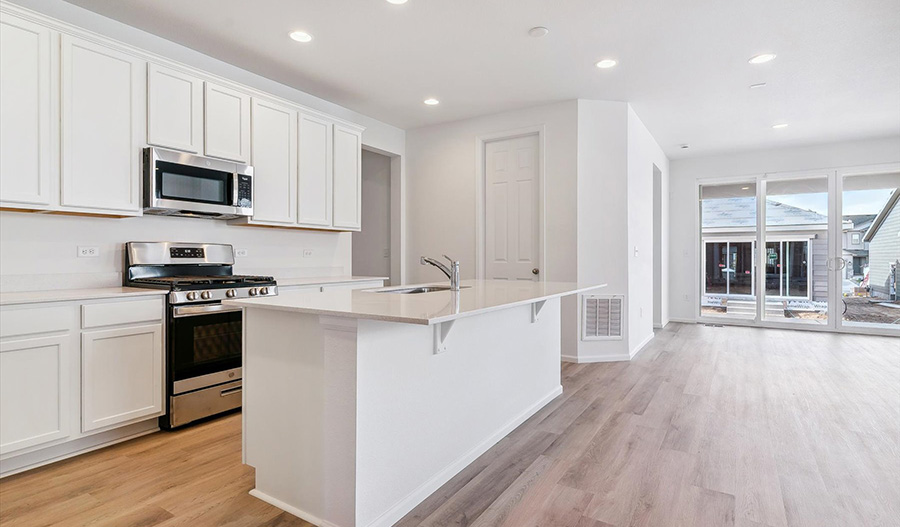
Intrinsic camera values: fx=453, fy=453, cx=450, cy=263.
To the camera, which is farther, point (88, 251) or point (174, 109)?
point (174, 109)

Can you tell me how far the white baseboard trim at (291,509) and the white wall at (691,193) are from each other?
6.97 meters

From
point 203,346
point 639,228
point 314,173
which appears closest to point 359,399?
point 203,346

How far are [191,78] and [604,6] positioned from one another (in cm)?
280

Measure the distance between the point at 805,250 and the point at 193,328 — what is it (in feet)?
25.5

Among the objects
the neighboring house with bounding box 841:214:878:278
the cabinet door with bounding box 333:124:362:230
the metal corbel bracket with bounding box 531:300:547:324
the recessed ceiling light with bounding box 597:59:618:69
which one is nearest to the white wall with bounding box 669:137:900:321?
the neighboring house with bounding box 841:214:878:278

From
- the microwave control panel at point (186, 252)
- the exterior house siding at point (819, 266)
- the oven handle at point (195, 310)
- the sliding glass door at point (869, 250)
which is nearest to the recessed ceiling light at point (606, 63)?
the oven handle at point (195, 310)

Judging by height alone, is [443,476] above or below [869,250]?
below

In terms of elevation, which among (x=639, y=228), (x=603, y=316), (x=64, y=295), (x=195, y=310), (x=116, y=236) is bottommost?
(x=603, y=316)

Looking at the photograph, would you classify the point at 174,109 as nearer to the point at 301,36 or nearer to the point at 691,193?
the point at 301,36

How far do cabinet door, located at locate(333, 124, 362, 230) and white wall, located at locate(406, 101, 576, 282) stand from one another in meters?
1.21

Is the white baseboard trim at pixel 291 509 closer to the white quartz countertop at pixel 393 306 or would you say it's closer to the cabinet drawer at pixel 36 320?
the white quartz countertop at pixel 393 306

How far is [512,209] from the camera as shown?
199 inches

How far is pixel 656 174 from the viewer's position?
6.65m

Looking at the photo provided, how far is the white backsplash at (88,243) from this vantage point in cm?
261
